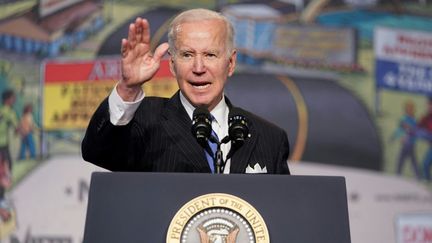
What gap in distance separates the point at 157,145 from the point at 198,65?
0.24 metres

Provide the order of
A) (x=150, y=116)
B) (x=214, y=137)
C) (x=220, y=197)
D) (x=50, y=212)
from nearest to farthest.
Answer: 1. (x=220, y=197)
2. (x=214, y=137)
3. (x=150, y=116)
4. (x=50, y=212)

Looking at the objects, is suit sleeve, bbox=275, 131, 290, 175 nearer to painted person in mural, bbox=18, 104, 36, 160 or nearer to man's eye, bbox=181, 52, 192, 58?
man's eye, bbox=181, 52, 192, 58

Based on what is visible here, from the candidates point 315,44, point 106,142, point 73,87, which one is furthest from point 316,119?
point 106,142

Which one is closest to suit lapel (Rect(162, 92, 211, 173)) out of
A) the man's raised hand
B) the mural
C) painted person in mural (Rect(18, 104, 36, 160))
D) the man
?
the man

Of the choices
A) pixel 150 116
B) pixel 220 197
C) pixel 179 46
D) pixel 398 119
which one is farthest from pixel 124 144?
pixel 398 119

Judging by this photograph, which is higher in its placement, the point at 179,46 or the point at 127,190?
the point at 179,46

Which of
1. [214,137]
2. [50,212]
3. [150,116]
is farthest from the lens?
[50,212]

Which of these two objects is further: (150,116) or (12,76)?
(12,76)

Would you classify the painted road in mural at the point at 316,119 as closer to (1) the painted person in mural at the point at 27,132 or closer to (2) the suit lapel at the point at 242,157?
(1) the painted person in mural at the point at 27,132

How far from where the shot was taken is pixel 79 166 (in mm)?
4582

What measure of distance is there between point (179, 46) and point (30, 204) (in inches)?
118

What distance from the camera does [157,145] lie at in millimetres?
1916

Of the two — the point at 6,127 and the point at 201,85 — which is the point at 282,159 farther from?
the point at 6,127

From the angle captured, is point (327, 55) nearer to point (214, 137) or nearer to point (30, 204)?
point (30, 204)
